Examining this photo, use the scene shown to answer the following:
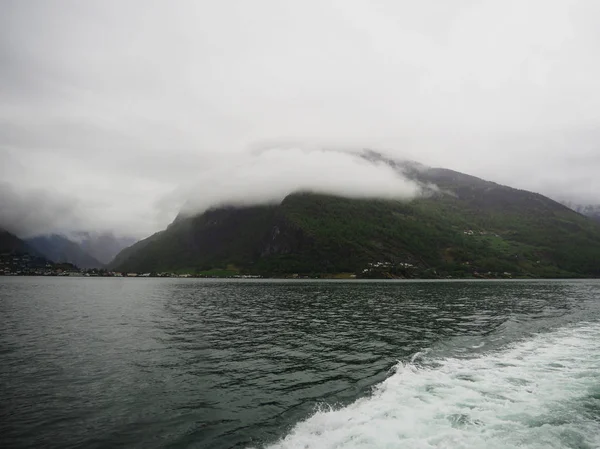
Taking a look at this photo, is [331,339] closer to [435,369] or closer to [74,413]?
[435,369]

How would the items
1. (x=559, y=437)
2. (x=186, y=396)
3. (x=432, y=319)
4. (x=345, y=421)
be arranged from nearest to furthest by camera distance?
(x=559, y=437)
(x=345, y=421)
(x=186, y=396)
(x=432, y=319)

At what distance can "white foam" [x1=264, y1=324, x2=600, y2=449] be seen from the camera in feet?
49.2

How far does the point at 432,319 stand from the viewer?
184 feet

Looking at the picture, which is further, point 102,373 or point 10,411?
point 102,373

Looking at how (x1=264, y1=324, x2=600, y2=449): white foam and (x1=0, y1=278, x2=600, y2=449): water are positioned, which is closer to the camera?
(x1=264, y1=324, x2=600, y2=449): white foam

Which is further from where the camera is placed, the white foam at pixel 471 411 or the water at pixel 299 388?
the water at pixel 299 388

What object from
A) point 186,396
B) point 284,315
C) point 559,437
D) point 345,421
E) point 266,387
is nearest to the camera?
point 559,437

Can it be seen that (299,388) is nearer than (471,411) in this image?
No

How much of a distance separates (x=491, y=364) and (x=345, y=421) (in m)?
16.9

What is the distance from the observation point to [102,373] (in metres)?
26.2

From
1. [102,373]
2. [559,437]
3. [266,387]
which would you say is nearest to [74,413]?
[102,373]

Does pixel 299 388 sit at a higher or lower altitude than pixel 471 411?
lower

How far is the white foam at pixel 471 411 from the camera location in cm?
1501

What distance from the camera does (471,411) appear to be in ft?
59.1
